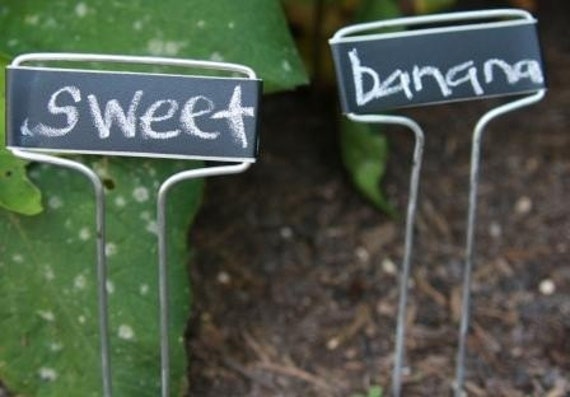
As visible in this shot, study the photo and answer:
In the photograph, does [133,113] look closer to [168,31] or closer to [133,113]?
[133,113]

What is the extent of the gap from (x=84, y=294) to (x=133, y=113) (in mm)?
258

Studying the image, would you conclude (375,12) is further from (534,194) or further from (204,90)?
(204,90)

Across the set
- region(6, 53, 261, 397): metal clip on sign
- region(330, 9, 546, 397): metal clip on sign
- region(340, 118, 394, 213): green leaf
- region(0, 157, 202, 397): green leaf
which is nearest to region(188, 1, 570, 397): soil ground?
region(340, 118, 394, 213): green leaf

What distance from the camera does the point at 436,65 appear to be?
3.32 feet

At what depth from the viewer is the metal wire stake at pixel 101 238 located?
3.01 ft

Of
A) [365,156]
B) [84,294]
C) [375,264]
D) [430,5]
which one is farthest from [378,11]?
[84,294]

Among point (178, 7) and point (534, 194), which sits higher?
point (178, 7)

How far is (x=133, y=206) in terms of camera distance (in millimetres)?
1122

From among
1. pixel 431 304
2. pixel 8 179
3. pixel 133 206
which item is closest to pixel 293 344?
pixel 431 304

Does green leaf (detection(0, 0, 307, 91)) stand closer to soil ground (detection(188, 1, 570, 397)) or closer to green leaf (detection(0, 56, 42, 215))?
green leaf (detection(0, 56, 42, 215))

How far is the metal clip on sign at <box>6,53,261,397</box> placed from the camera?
0.92m

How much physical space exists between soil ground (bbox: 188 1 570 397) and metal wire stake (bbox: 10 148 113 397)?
0.23 meters

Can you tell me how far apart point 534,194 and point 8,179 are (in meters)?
0.70

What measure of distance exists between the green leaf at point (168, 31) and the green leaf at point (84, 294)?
12cm
